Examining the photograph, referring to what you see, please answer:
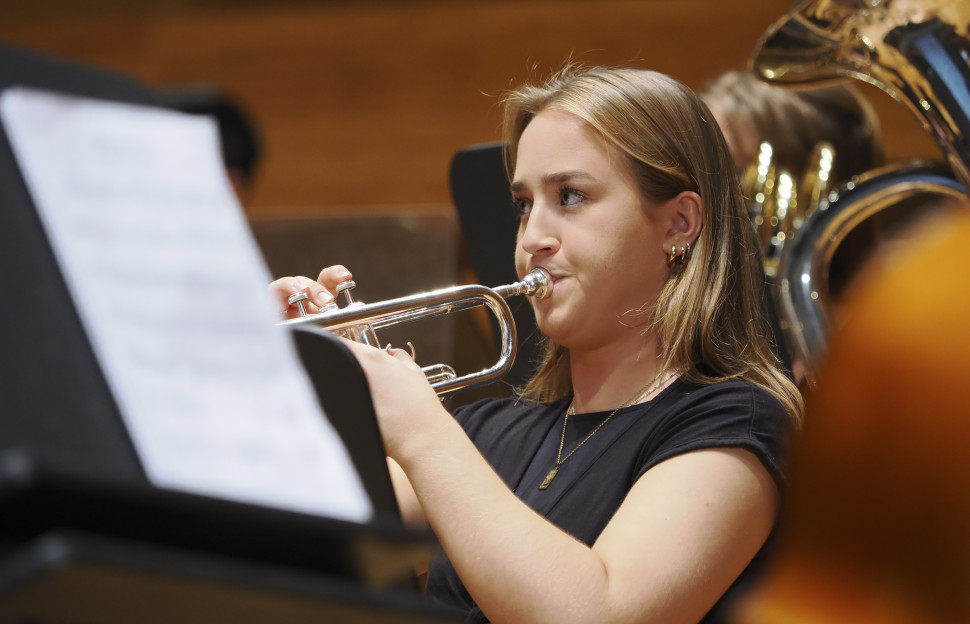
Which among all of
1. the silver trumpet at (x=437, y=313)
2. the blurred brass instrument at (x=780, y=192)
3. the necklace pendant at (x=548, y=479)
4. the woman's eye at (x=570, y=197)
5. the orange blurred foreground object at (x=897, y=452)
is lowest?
the necklace pendant at (x=548, y=479)

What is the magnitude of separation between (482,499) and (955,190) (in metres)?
0.83

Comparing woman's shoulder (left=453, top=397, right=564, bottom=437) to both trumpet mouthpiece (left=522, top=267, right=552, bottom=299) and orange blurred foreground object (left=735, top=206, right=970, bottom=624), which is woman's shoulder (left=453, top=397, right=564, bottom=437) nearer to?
trumpet mouthpiece (left=522, top=267, right=552, bottom=299)

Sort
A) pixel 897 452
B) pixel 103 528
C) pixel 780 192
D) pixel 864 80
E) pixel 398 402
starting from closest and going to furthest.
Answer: pixel 897 452 < pixel 103 528 < pixel 398 402 < pixel 864 80 < pixel 780 192

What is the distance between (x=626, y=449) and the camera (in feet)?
3.63

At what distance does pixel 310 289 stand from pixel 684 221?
0.43 meters

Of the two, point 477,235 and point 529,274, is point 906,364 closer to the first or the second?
point 529,274

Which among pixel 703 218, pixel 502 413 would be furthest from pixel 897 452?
pixel 502 413

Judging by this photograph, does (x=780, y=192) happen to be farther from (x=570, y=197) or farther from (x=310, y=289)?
(x=310, y=289)

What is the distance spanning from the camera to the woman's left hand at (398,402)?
971 mm

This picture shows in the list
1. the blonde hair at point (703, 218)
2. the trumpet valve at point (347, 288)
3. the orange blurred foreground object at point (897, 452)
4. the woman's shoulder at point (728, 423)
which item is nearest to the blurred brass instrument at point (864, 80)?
the blonde hair at point (703, 218)

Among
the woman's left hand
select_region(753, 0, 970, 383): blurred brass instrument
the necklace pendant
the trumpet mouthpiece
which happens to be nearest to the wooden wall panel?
select_region(753, 0, 970, 383): blurred brass instrument

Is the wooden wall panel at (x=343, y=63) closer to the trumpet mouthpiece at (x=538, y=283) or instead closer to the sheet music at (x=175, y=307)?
the trumpet mouthpiece at (x=538, y=283)

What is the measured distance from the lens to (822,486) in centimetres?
35

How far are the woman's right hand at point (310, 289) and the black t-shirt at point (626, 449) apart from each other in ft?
0.92
